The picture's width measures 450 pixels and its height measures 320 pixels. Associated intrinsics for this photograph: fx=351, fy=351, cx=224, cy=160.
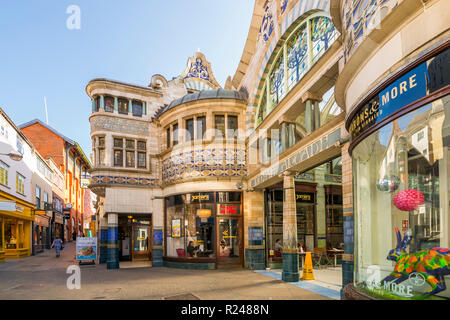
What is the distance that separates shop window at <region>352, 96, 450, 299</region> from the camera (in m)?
4.51

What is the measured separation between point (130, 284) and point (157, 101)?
1104 cm

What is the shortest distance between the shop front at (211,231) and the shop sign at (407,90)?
10851 millimetres

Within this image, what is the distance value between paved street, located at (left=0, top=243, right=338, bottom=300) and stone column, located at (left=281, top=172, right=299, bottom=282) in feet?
1.62

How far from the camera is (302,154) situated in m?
10.8

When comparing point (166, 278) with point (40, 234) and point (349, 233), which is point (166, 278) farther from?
point (40, 234)

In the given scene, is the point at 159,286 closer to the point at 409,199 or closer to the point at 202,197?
the point at 202,197

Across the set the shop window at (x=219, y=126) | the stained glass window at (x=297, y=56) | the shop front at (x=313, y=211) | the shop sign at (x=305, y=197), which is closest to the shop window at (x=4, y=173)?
the shop window at (x=219, y=126)

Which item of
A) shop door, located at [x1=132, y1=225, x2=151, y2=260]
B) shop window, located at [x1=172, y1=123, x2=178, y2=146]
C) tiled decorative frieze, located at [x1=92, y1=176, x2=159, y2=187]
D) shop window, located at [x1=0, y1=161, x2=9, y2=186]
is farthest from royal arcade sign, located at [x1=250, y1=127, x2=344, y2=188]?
shop window, located at [x1=0, y1=161, x2=9, y2=186]

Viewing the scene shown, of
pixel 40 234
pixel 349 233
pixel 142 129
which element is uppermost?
pixel 142 129

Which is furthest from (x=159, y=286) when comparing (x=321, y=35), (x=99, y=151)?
(x=99, y=151)

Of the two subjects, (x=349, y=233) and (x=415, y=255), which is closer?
(x=415, y=255)

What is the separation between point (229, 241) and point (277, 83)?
7.45 m
